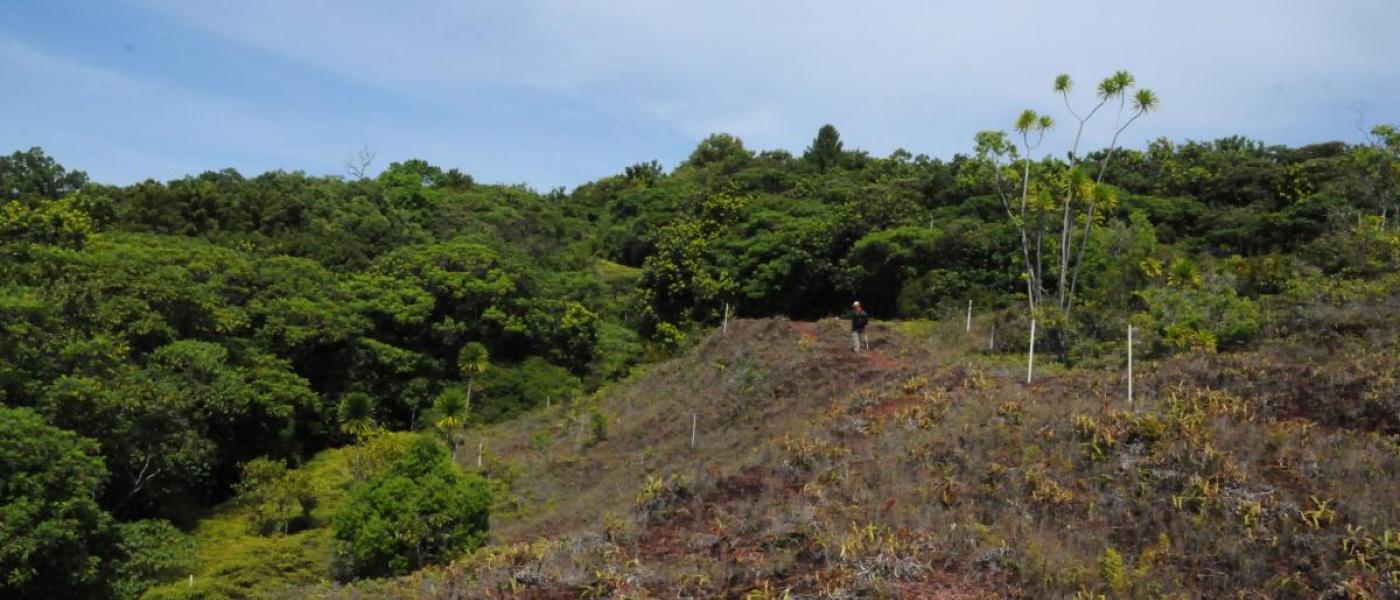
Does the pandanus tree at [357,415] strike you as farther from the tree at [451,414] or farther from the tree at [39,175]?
the tree at [39,175]

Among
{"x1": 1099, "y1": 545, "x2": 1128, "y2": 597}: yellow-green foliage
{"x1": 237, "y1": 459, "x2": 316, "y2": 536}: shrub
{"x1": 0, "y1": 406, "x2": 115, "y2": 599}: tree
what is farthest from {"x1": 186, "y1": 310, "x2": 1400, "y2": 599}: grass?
{"x1": 237, "y1": 459, "x2": 316, "y2": 536}: shrub

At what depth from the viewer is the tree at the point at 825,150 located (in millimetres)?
59781

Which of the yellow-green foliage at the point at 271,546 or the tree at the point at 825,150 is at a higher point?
the tree at the point at 825,150

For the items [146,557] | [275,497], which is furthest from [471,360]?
[146,557]

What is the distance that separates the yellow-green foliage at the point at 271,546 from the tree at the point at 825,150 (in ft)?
118

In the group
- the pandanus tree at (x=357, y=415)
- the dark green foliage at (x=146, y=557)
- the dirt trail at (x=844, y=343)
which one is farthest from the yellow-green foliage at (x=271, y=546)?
the dirt trail at (x=844, y=343)

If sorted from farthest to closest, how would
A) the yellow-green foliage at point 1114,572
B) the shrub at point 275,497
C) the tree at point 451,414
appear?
the tree at point 451,414 → the shrub at point 275,497 → the yellow-green foliage at point 1114,572

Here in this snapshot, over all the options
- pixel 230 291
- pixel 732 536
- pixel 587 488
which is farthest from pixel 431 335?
pixel 732 536

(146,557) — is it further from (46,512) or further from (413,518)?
(413,518)

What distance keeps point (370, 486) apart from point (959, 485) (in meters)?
12.1

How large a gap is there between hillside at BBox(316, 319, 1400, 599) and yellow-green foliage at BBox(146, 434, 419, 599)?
20.6 feet

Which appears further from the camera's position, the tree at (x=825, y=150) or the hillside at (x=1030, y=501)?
the tree at (x=825, y=150)

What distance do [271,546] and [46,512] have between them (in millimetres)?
5883

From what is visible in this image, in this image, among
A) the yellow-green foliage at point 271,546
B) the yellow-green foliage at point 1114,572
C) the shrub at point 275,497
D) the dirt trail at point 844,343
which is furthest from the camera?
the shrub at point 275,497
